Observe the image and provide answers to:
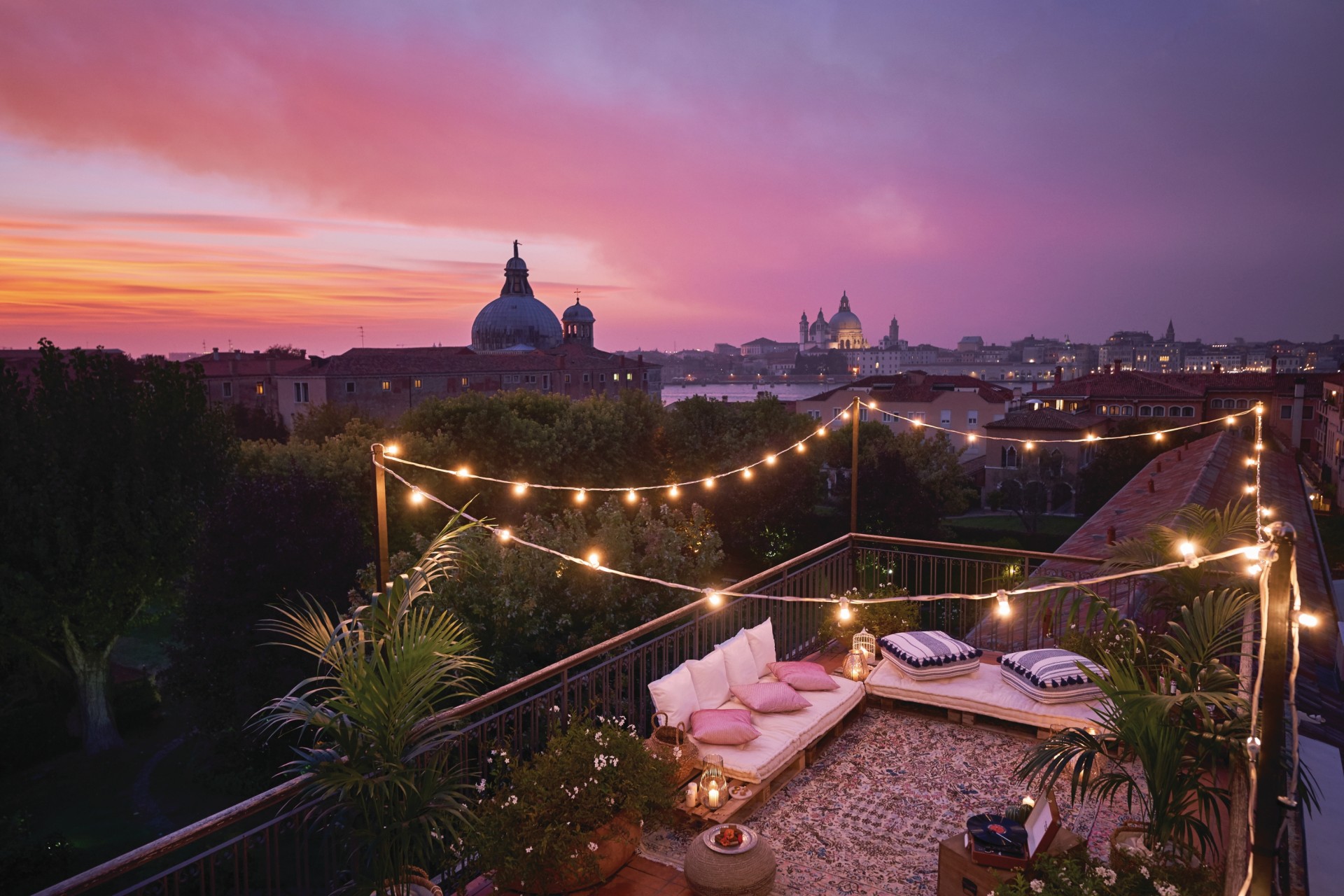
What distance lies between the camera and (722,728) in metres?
5.21

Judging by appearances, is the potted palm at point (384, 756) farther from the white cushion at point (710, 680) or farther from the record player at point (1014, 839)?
the record player at point (1014, 839)

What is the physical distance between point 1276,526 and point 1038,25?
52.7ft

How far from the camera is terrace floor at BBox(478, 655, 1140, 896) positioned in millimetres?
4391

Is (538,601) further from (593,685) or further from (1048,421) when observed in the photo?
(1048,421)

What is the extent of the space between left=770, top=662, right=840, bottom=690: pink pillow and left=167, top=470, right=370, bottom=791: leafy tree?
11.2 m

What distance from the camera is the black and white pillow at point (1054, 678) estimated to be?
5.91 metres

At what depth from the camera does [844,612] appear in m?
6.04

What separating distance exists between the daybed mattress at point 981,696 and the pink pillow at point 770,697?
98cm

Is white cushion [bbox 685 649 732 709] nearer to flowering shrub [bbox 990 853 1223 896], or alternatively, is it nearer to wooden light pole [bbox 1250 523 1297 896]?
flowering shrub [bbox 990 853 1223 896]

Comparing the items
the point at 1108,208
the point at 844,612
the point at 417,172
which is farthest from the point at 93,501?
the point at 1108,208

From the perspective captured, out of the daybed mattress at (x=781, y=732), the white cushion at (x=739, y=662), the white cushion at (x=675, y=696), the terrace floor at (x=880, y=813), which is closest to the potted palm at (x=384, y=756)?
the terrace floor at (x=880, y=813)

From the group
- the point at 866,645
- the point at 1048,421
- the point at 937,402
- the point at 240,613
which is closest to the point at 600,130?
the point at 240,613

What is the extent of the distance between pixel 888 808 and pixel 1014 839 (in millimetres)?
1315

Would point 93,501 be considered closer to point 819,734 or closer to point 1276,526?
point 819,734
